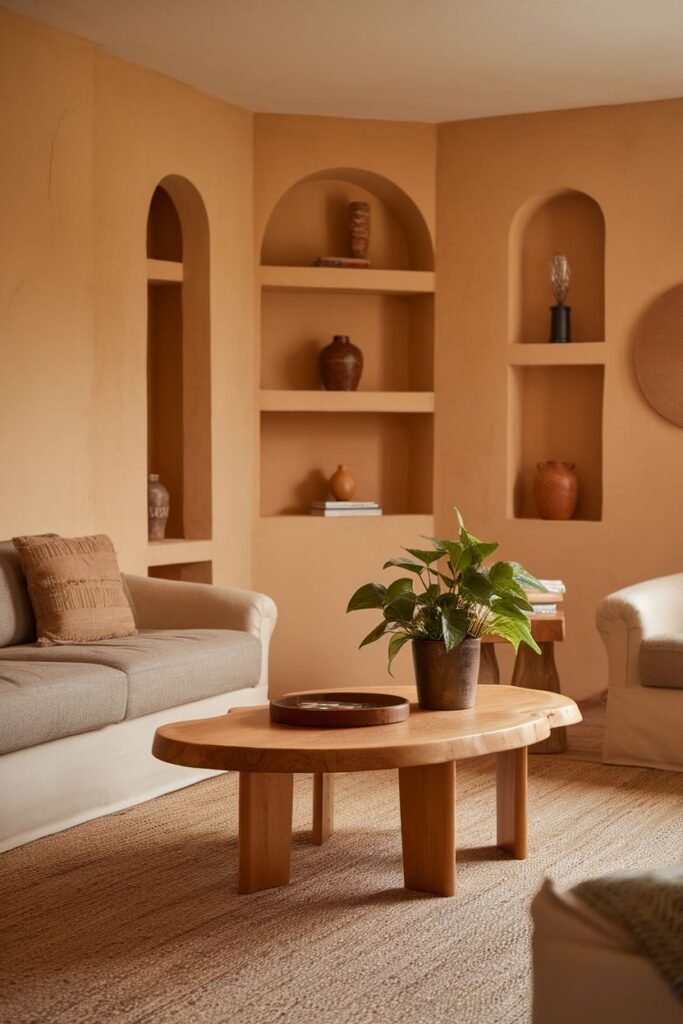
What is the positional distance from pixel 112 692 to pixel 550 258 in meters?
3.44

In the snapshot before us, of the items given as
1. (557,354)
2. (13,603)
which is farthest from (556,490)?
(13,603)

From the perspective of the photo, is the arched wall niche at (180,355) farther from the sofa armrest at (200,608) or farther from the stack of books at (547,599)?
the stack of books at (547,599)

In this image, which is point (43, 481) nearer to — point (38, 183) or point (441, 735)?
point (38, 183)

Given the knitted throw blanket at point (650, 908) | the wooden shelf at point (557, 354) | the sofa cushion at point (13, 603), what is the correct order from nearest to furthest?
the knitted throw blanket at point (650, 908)
the sofa cushion at point (13, 603)
the wooden shelf at point (557, 354)

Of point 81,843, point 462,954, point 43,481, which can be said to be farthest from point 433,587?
point 43,481

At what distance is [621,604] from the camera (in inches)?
180

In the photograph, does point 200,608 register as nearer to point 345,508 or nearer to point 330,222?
point 345,508

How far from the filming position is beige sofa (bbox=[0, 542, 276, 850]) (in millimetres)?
3535

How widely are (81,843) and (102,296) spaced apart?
2.48 metres

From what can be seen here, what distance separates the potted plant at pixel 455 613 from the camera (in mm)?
3273

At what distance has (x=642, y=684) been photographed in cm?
452

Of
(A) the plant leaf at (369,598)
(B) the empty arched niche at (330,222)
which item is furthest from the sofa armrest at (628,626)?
(B) the empty arched niche at (330,222)

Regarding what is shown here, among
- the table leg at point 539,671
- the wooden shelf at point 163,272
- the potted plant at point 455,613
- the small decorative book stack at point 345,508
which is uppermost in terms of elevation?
the wooden shelf at point 163,272

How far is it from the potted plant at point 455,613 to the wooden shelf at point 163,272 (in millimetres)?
2779
